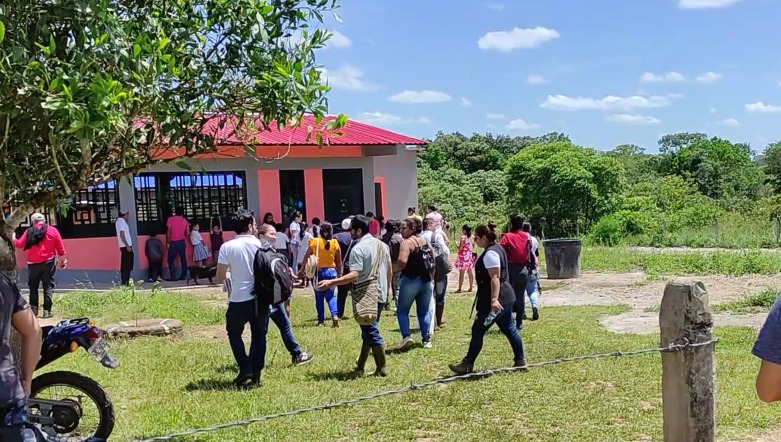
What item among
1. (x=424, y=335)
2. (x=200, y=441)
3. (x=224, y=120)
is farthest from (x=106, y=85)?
(x=424, y=335)

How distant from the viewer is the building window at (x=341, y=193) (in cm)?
2002

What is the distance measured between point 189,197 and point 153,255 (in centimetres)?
184

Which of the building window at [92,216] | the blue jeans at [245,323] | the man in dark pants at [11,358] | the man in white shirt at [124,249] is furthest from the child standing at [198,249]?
the man in dark pants at [11,358]

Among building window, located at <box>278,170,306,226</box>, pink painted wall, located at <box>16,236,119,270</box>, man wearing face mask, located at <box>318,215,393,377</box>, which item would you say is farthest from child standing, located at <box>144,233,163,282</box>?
man wearing face mask, located at <box>318,215,393,377</box>

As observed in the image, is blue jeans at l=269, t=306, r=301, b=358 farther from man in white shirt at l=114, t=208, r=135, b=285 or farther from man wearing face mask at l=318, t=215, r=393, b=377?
man in white shirt at l=114, t=208, r=135, b=285

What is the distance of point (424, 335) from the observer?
29.5ft

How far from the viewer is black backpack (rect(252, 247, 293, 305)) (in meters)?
6.88

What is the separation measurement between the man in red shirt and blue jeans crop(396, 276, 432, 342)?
584 centimetres

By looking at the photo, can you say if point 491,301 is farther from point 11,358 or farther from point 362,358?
point 11,358

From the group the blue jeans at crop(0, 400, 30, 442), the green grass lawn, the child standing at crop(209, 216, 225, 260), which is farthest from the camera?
the child standing at crop(209, 216, 225, 260)

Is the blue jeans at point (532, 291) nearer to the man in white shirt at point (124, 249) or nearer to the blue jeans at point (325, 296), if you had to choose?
the blue jeans at point (325, 296)

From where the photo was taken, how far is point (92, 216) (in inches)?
691

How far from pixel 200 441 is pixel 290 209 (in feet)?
46.5

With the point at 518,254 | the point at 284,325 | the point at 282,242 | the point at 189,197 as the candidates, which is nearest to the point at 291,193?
the point at 189,197
